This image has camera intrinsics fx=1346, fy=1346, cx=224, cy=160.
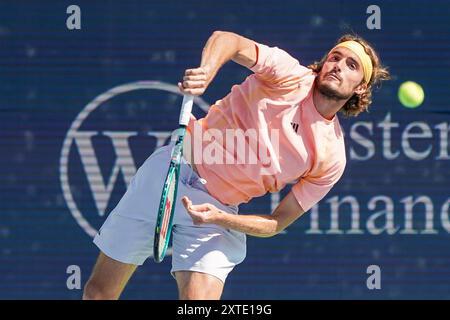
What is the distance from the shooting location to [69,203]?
7.46m

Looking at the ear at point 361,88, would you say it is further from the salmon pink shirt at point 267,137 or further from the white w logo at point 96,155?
the white w logo at point 96,155

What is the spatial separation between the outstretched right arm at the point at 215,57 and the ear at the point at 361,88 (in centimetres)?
56

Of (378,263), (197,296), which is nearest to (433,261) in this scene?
(378,263)

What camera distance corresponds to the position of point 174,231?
588 cm

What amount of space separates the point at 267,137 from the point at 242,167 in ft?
0.56

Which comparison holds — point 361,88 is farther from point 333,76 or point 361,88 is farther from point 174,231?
point 174,231

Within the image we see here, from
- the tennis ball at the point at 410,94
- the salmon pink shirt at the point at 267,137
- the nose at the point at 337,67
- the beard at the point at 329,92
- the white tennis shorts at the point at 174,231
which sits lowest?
the white tennis shorts at the point at 174,231

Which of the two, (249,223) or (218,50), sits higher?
(218,50)

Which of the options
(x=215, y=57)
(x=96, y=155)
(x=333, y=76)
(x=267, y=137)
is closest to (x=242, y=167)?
(x=267, y=137)

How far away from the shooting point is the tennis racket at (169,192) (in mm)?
5312

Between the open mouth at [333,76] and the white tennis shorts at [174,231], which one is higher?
the open mouth at [333,76]

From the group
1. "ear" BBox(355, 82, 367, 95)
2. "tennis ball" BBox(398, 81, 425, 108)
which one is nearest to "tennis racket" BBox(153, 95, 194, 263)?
"ear" BBox(355, 82, 367, 95)

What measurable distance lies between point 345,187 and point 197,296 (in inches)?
80.0

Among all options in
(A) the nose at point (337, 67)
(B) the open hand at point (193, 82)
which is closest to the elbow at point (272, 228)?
(A) the nose at point (337, 67)
